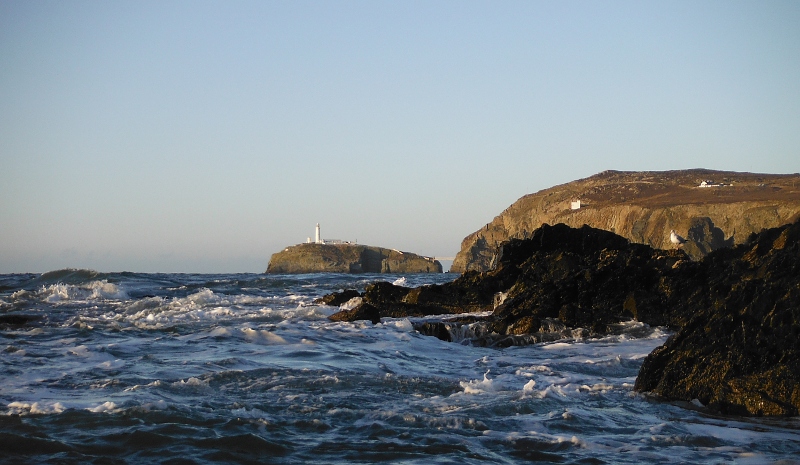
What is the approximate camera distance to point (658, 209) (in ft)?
264

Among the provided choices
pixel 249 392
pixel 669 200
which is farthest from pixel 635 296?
pixel 669 200

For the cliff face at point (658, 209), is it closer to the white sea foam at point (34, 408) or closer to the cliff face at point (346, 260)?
the cliff face at point (346, 260)

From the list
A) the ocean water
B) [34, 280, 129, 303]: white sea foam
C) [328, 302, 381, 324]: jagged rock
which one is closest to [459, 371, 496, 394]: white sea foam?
the ocean water

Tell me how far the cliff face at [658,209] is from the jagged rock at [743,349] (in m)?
40.7

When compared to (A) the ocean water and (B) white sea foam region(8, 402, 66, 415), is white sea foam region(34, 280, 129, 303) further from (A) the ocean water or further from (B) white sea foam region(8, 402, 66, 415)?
(B) white sea foam region(8, 402, 66, 415)

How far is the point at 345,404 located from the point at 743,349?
4.30m

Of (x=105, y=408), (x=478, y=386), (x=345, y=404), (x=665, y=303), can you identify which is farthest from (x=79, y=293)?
(x=345, y=404)

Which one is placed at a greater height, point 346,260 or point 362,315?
→ point 346,260

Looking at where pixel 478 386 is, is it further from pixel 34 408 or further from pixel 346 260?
pixel 346 260

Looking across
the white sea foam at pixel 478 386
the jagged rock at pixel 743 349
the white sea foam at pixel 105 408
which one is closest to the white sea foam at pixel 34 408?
the white sea foam at pixel 105 408

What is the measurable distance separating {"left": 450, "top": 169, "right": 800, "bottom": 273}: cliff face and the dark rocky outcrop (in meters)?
29.2

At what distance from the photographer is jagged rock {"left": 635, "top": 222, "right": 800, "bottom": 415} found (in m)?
7.85

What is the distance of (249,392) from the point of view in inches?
371

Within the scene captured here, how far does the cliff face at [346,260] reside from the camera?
9338 centimetres
